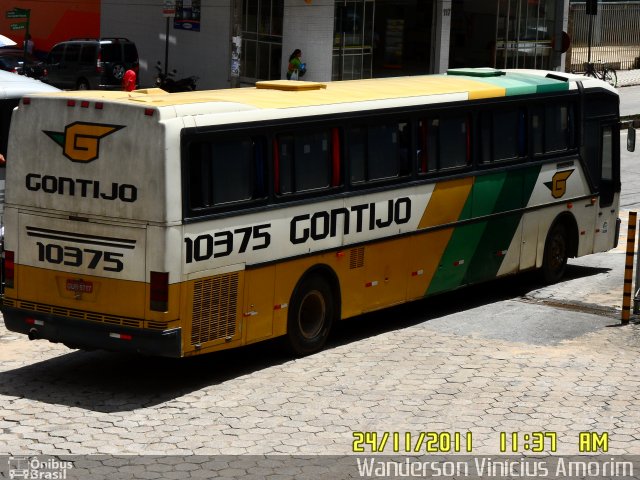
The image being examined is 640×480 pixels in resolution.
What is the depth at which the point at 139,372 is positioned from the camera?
1331 cm

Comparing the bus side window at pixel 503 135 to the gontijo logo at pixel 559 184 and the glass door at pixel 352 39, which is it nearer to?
the gontijo logo at pixel 559 184

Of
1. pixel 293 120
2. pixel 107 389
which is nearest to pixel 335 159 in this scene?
pixel 293 120

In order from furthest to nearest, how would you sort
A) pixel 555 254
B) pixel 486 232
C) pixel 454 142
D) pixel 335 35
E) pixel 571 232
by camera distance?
pixel 335 35 → pixel 571 232 → pixel 555 254 → pixel 486 232 → pixel 454 142

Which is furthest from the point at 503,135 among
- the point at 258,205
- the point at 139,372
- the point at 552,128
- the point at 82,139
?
the point at 82,139

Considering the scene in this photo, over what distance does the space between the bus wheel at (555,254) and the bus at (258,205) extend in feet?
2.24

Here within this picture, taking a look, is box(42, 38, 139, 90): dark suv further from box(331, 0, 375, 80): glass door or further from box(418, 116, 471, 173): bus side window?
box(418, 116, 471, 173): bus side window

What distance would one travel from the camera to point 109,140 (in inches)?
482

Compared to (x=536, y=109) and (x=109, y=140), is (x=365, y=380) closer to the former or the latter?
(x=109, y=140)

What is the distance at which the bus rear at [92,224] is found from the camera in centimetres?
1203

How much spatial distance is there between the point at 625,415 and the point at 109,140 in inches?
209

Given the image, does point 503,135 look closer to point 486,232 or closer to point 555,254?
point 486,232

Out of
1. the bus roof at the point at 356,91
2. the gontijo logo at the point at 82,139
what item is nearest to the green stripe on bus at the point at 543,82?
the bus roof at the point at 356,91


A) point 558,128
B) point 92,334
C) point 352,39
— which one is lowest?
point 92,334

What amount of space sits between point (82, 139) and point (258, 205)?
1858 mm
